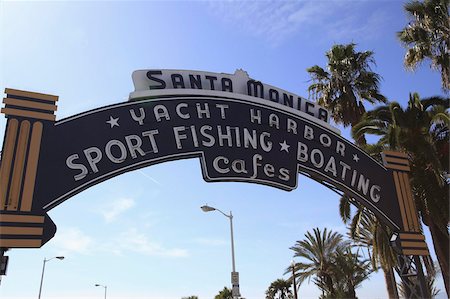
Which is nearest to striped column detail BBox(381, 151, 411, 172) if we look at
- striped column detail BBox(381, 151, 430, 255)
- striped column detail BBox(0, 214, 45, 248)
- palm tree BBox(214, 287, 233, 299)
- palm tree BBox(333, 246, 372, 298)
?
striped column detail BBox(381, 151, 430, 255)

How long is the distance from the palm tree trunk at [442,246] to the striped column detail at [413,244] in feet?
13.0

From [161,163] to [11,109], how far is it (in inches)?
162

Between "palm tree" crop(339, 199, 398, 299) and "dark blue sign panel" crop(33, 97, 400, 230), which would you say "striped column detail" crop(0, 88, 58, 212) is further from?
"palm tree" crop(339, 199, 398, 299)

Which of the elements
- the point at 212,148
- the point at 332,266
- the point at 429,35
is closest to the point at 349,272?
the point at 332,266

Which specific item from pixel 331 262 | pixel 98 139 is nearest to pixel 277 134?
pixel 98 139

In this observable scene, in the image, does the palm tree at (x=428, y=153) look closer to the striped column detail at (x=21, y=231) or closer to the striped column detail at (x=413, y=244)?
the striped column detail at (x=413, y=244)

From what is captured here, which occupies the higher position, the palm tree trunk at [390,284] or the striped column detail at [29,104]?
the striped column detail at [29,104]

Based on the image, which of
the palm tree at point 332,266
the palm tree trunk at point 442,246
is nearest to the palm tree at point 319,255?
the palm tree at point 332,266

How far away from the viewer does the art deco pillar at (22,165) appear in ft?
32.9

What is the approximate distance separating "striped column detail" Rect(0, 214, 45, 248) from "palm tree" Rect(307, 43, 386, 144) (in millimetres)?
20437

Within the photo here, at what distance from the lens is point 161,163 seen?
12531mm

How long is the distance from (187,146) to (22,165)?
4457mm

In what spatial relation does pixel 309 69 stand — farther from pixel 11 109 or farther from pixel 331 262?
pixel 11 109

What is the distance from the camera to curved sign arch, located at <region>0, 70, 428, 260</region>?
10.6 m
